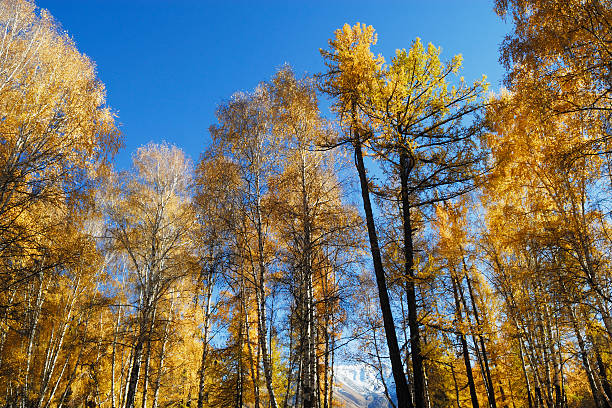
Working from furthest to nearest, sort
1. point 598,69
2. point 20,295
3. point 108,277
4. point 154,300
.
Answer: point 108,277
point 20,295
point 154,300
point 598,69

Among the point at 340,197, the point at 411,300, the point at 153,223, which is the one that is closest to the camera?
the point at 411,300

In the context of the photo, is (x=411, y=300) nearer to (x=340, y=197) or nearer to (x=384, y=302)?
(x=384, y=302)

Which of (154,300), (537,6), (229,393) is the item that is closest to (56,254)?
(154,300)

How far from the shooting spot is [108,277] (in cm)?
1420

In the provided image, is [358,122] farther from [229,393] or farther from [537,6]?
[229,393]

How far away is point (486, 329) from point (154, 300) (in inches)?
418

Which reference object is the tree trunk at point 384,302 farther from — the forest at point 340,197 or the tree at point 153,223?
the tree at point 153,223

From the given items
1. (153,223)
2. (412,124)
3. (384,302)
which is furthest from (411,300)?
(153,223)

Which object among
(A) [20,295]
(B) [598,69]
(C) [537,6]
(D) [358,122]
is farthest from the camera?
(A) [20,295]

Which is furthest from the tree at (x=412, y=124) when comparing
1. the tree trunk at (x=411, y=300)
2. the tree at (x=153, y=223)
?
the tree at (x=153, y=223)

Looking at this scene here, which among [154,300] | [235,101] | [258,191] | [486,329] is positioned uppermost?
[235,101]

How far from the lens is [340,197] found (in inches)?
372

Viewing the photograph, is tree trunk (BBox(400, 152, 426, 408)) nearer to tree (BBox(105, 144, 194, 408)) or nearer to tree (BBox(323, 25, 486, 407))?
tree (BBox(323, 25, 486, 407))

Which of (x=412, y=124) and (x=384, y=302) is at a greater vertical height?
(x=412, y=124)
